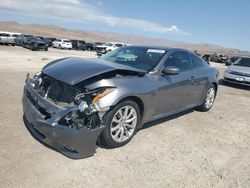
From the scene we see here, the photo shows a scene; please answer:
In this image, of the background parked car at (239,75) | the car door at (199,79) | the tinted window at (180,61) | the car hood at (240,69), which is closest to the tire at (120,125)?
the tinted window at (180,61)

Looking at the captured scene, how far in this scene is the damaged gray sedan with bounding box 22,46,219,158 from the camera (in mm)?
3629

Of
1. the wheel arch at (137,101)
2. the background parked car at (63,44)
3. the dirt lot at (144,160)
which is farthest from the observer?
the background parked car at (63,44)

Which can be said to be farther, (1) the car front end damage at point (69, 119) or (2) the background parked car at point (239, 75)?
(2) the background parked car at point (239, 75)

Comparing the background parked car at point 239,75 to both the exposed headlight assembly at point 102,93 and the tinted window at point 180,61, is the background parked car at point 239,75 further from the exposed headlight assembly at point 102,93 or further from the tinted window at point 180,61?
the exposed headlight assembly at point 102,93

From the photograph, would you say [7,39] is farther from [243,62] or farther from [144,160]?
[144,160]

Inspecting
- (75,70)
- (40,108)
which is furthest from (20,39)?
(40,108)

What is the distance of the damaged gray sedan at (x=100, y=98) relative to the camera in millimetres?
3629

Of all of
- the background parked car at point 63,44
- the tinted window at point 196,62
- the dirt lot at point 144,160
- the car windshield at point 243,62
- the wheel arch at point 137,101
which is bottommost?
the background parked car at point 63,44

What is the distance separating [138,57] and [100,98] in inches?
72.2

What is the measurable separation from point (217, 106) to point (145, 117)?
3906 mm

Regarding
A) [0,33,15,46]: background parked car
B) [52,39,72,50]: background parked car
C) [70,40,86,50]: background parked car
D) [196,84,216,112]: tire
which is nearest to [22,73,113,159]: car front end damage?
[196,84,216,112]: tire

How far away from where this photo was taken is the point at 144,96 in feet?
14.6

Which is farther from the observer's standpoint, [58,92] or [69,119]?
[58,92]

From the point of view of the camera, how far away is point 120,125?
4.23m
